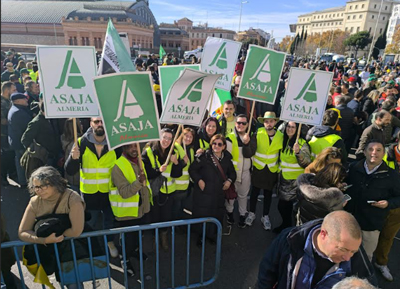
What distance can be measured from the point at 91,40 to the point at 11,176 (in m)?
66.5

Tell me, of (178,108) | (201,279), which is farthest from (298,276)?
(178,108)

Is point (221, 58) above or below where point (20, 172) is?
above

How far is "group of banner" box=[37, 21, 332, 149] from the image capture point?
114 inches

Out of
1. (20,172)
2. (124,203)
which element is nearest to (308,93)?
(124,203)

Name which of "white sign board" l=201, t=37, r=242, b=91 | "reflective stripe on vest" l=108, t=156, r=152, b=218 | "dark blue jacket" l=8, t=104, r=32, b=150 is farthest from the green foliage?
"reflective stripe on vest" l=108, t=156, r=152, b=218

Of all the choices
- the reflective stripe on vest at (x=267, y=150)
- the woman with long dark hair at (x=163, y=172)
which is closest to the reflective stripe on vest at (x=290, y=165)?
the reflective stripe on vest at (x=267, y=150)

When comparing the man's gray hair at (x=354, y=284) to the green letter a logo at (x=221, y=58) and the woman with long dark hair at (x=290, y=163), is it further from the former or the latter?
the green letter a logo at (x=221, y=58)

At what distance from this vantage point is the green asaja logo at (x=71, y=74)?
3.01m

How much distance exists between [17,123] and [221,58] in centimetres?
379

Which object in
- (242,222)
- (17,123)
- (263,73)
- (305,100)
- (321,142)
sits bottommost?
(242,222)

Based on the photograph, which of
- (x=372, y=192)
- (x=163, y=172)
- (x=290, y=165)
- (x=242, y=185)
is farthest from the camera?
(x=242, y=185)

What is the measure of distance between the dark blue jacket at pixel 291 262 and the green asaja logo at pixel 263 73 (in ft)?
8.75

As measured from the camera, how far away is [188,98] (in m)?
3.49

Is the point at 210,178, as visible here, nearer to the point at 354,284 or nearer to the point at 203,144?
the point at 203,144
